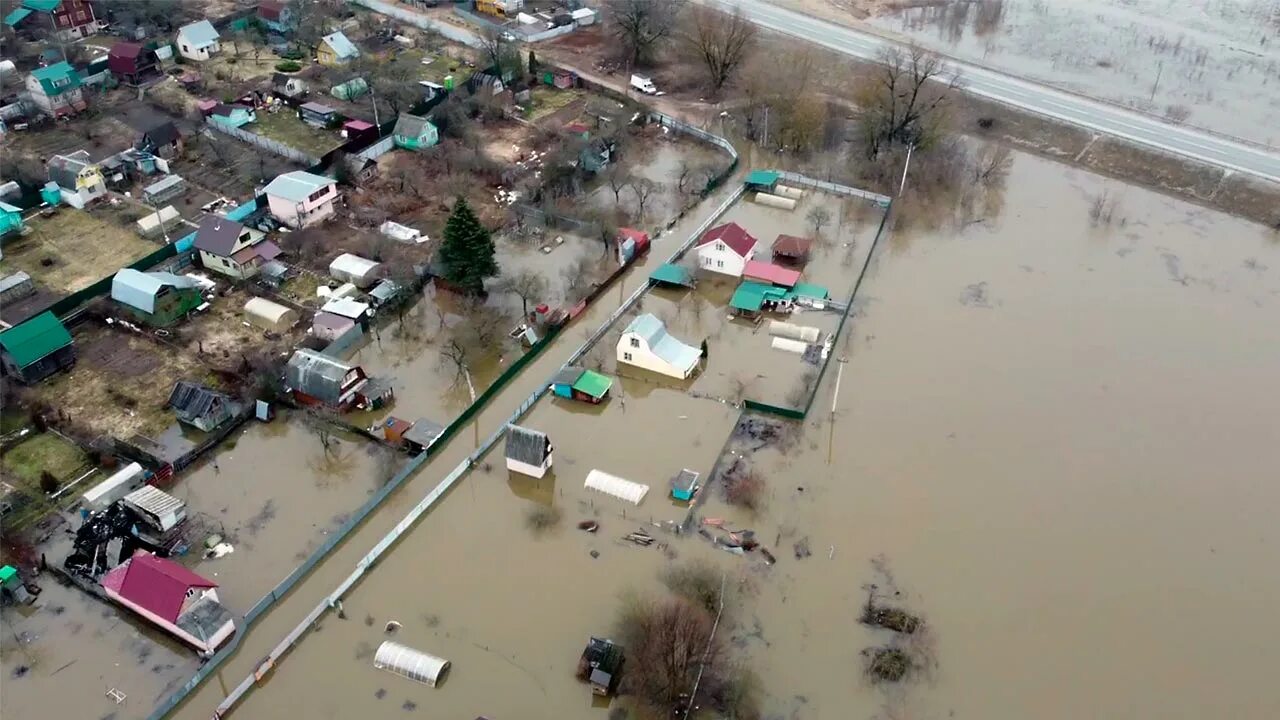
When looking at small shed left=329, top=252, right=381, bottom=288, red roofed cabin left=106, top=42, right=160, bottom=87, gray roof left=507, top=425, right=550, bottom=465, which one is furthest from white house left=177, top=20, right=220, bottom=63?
gray roof left=507, top=425, right=550, bottom=465

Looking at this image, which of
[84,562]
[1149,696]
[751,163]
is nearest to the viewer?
[1149,696]

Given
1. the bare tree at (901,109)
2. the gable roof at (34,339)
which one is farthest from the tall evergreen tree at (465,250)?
the bare tree at (901,109)

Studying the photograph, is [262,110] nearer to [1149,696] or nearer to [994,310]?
[994,310]

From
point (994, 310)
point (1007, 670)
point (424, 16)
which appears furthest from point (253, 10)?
point (1007, 670)

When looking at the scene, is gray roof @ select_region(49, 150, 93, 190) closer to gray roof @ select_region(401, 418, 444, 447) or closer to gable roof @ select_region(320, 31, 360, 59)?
gable roof @ select_region(320, 31, 360, 59)

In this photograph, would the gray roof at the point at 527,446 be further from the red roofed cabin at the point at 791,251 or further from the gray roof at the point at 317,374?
the red roofed cabin at the point at 791,251
